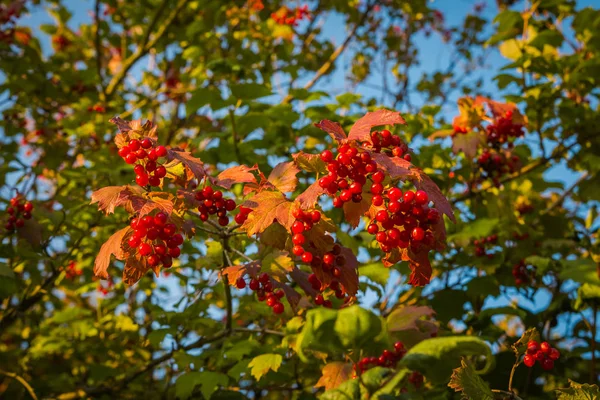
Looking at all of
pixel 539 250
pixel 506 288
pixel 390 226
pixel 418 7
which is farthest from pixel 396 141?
pixel 418 7

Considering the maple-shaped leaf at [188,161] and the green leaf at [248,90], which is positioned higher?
the green leaf at [248,90]

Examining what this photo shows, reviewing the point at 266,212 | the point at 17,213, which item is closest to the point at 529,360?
the point at 266,212

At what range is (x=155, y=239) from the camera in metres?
2.00

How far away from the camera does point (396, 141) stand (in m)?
2.15

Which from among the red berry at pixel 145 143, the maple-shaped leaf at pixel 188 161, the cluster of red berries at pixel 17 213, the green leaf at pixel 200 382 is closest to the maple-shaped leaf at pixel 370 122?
the maple-shaped leaf at pixel 188 161

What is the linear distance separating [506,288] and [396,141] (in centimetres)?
244

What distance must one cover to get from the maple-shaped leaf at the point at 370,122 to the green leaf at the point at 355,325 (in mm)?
719

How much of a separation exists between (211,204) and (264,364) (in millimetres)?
946

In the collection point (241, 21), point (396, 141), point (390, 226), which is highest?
point (241, 21)

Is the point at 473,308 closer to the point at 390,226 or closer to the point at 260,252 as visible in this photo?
the point at 260,252

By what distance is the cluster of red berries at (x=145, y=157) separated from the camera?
2.01 meters

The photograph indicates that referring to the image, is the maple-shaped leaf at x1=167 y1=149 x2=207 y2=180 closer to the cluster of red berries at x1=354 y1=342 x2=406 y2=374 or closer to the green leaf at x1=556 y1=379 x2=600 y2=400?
the cluster of red berries at x1=354 y1=342 x2=406 y2=374

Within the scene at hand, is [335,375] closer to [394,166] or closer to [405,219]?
[405,219]

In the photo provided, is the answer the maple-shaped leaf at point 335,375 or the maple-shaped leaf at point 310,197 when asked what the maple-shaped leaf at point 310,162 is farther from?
the maple-shaped leaf at point 335,375
